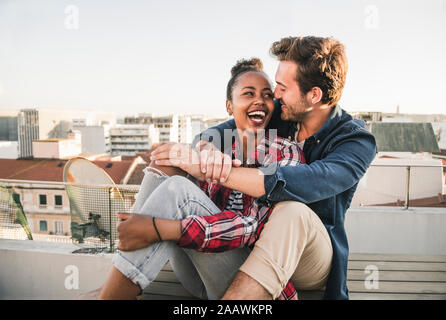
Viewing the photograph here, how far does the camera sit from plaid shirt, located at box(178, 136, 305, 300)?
130 cm

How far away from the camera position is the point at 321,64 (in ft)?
5.67

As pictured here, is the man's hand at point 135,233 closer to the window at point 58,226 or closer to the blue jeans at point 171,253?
the blue jeans at point 171,253

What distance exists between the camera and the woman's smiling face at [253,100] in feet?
6.57

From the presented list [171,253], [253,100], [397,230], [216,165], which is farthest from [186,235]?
[397,230]

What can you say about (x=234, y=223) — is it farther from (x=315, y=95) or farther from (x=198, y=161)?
(x=315, y=95)

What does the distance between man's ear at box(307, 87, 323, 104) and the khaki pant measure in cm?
73

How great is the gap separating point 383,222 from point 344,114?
219cm

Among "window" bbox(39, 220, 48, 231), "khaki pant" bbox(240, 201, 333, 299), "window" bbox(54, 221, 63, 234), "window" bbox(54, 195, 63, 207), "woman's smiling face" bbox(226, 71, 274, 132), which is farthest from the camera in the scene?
"window" bbox(39, 220, 48, 231)

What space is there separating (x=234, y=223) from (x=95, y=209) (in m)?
2.83

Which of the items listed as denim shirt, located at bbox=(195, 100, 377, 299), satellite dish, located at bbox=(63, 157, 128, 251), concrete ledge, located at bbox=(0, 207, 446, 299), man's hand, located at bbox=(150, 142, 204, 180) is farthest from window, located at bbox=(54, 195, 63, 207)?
denim shirt, located at bbox=(195, 100, 377, 299)

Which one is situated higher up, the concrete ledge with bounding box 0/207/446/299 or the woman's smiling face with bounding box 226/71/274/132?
the woman's smiling face with bounding box 226/71/274/132

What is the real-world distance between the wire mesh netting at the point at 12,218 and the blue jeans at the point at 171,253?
275cm

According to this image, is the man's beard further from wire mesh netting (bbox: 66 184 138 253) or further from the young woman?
wire mesh netting (bbox: 66 184 138 253)

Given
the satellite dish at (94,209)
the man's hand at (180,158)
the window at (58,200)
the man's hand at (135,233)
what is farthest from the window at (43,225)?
the man's hand at (135,233)
